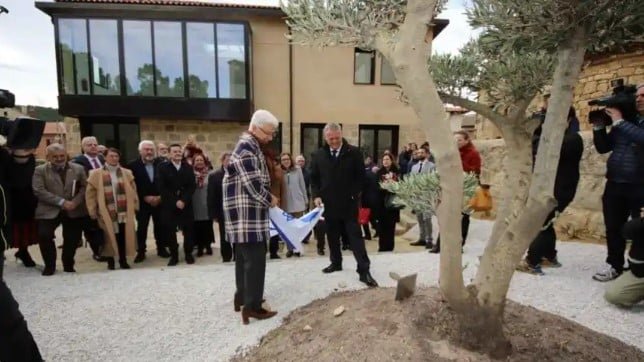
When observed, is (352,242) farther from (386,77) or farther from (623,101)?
(386,77)

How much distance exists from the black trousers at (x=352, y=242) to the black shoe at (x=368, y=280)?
0.04m

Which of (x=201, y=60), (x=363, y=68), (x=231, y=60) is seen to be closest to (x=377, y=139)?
(x=363, y=68)

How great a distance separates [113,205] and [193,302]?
2.23m

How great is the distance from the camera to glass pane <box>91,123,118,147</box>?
41.0 ft

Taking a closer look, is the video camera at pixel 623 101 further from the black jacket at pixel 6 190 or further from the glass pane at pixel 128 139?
the glass pane at pixel 128 139

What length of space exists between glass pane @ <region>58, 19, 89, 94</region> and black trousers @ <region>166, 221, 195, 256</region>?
8978mm

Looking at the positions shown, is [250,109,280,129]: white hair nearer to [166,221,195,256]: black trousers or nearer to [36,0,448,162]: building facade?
[166,221,195,256]: black trousers

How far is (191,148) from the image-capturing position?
610 centimetres

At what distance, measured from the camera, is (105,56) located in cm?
1160

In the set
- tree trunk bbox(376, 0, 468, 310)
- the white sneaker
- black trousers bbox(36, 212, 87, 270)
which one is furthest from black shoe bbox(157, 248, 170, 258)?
the white sneaker

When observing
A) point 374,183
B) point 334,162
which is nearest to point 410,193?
point 334,162

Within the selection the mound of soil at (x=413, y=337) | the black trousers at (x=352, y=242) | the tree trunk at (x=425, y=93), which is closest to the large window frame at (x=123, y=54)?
the black trousers at (x=352, y=242)

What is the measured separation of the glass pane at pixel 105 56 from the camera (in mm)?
11453

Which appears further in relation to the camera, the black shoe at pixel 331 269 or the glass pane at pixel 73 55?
the glass pane at pixel 73 55
